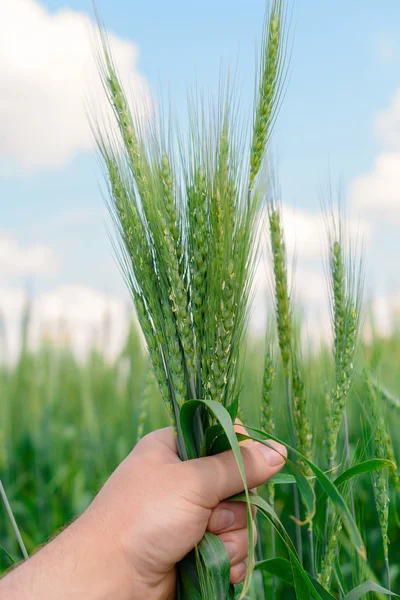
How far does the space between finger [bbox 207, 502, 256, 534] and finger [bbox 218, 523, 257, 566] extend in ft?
0.04

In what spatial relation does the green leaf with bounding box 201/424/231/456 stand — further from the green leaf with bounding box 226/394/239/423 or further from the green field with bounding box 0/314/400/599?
the green field with bounding box 0/314/400/599

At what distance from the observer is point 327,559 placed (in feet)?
4.15

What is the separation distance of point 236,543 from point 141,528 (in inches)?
7.8

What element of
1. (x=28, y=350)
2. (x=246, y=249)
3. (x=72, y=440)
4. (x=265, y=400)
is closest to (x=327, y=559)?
(x=265, y=400)

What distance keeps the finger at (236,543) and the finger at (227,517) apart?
0.04 ft

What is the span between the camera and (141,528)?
1.14 metres

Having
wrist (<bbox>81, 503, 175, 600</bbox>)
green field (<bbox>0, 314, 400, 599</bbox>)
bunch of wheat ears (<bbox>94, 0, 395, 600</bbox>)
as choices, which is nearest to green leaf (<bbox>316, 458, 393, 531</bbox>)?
bunch of wheat ears (<bbox>94, 0, 395, 600</bbox>)

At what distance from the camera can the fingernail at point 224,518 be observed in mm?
1209

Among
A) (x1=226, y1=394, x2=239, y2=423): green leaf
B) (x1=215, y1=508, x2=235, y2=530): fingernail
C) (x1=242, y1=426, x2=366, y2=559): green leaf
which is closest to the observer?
(x1=242, y1=426, x2=366, y2=559): green leaf

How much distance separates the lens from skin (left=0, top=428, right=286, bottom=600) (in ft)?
3.75

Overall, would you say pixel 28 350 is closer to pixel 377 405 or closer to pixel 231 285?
pixel 377 405

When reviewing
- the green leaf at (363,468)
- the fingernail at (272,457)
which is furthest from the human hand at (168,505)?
the green leaf at (363,468)

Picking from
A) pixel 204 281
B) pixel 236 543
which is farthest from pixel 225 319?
pixel 236 543

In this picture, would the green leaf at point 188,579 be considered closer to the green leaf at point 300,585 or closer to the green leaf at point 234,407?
the green leaf at point 300,585
